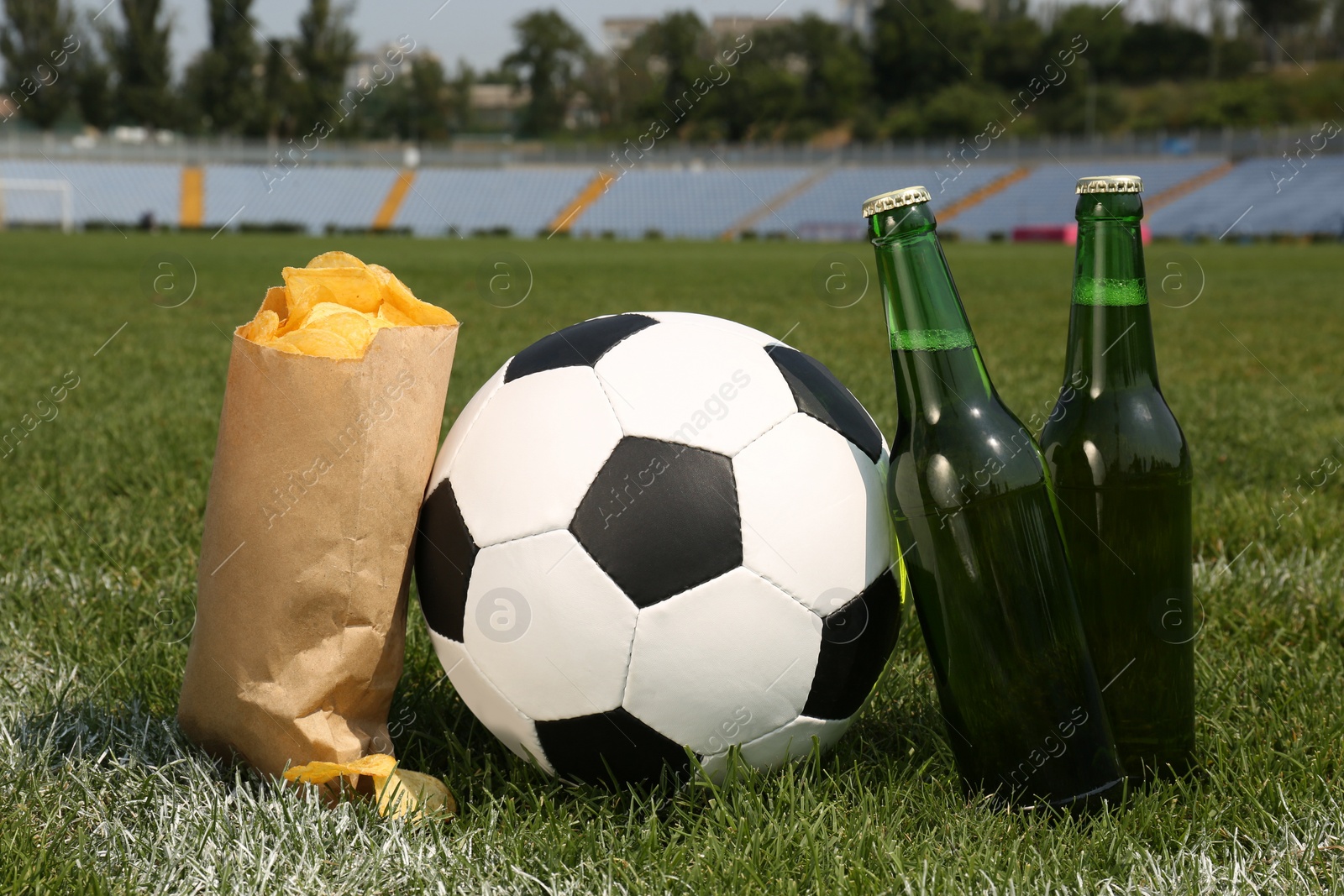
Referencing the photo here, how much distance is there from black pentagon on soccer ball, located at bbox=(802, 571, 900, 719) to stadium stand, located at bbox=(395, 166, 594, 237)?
50.7m

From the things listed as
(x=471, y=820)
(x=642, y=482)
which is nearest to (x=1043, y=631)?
(x=642, y=482)

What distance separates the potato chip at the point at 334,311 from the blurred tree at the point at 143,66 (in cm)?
7201

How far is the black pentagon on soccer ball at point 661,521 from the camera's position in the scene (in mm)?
1895

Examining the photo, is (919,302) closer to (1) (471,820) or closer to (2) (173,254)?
(1) (471,820)

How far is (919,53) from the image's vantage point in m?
82.0

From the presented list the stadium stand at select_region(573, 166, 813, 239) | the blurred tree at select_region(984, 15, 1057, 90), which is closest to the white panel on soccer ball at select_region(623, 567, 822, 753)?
the stadium stand at select_region(573, 166, 813, 239)

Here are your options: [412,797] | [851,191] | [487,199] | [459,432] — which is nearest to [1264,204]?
[851,191]

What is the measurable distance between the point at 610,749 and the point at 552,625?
277 millimetres

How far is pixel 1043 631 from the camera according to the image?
6.05 ft

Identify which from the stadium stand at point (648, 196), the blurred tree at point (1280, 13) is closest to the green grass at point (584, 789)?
the stadium stand at point (648, 196)

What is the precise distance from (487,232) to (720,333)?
51863 millimetres

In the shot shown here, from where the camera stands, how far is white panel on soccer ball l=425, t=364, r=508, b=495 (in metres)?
2.09

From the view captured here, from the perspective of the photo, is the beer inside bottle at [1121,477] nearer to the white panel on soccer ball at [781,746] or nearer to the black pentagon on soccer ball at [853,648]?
the black pentagon on soccer ball at [853,648]

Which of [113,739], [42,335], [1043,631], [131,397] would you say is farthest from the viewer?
[42,335]
